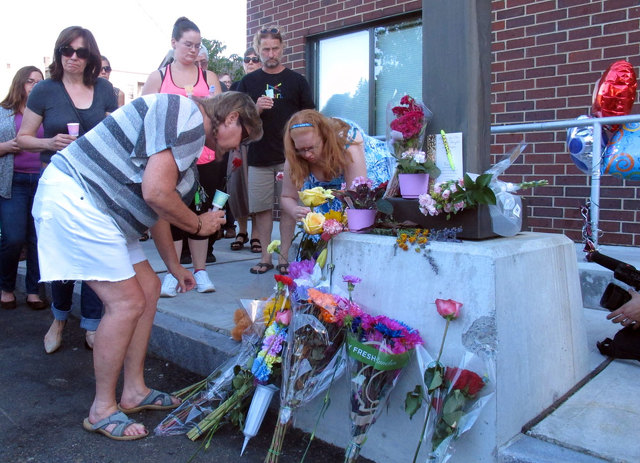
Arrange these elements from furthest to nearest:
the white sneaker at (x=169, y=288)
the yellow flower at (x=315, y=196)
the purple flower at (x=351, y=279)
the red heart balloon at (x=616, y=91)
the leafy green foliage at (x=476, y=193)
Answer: the white sneaker at (x=169, y=288) < the red heart balloon at (x=616, y=91) < the yellow flower at (x=315, y=196) < the purple flower at (x=351, y=279) < the leafy green foliage at (x=476, y=193)

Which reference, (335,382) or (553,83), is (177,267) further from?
(553,83)

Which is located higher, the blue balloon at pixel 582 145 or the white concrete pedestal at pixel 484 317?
the blue balloon at pixel 582 145

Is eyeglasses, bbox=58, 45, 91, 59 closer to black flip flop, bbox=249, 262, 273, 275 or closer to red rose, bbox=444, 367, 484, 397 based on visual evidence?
black flip flop, bbox=249, 262, 273, 275

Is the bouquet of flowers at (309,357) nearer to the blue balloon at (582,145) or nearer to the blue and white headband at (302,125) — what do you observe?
the blue and white headband at (302,125)

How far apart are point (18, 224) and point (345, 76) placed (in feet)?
13.9

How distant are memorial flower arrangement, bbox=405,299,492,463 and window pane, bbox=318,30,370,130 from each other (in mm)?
5059

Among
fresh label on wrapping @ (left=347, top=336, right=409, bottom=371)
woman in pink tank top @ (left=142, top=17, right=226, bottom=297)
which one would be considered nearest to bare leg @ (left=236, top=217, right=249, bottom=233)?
woman in pink tank top @ (left=142, top=17, right=226, bottom=297)

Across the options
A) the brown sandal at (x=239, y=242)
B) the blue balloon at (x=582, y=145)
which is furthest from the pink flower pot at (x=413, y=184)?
the brown sandal at (x=239, y=242)

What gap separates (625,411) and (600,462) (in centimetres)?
44

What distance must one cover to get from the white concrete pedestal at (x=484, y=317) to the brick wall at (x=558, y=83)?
256 cm

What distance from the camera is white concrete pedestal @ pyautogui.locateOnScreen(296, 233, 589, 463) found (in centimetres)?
205

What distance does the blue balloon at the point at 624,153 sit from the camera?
140 inches

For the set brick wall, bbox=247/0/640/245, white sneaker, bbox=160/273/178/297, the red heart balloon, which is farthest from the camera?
brick wall, bbox=247/0/640/245

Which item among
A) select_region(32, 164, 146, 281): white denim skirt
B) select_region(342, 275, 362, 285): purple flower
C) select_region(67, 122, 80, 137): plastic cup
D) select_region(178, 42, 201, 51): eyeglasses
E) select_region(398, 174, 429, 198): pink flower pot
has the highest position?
select_region(178, 42, 201, 51): eyeglasses
